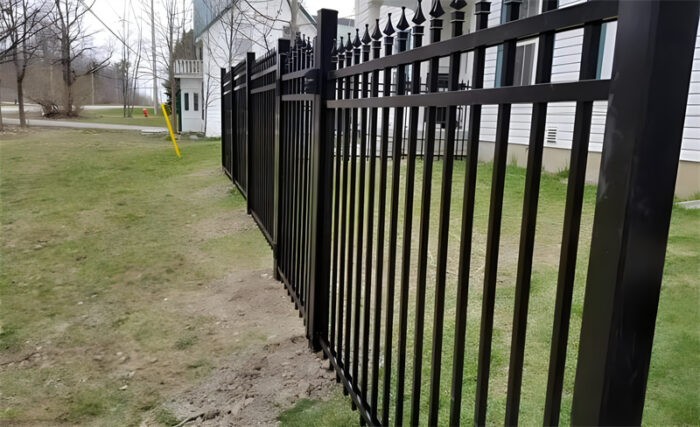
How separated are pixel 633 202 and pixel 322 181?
7.78 feet

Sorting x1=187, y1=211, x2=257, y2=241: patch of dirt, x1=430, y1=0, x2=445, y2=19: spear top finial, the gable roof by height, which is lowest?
x1=187, y1=211, x2=257, y2=241: patch of dirt

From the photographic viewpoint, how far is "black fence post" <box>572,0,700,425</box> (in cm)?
105

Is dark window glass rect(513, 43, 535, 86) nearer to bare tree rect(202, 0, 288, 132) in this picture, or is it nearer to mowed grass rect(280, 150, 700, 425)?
mowed grass rect(280, 150, 700, 425)

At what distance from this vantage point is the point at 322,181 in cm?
333

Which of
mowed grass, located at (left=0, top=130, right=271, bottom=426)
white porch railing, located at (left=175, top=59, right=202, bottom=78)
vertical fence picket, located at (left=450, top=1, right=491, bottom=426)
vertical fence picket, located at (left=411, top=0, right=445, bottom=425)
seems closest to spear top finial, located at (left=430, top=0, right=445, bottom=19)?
vertical fence picket, located at (left=411, top=0, right=445, bottom=425)

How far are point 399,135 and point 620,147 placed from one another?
1.24m

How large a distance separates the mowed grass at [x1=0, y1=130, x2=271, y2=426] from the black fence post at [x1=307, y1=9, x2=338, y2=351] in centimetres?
76

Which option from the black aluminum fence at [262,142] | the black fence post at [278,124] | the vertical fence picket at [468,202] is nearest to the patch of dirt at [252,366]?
the black fence post at [278,124]

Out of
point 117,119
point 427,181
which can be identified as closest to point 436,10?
point 427,181

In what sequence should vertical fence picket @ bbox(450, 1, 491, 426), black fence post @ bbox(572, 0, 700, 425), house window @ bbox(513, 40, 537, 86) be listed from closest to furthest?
black fence post @ bbox(572, 0, 700, 425) → vertical fence picket @ bbox(450, 1, 491, 426) → house window @ bbox(513, 40, 537, 86)

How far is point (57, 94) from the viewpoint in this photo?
129 ft

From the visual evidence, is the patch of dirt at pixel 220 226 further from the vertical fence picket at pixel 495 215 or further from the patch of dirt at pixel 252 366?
the vertical fence picket at pixel 495 215

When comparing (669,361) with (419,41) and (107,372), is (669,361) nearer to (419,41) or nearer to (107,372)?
(419,41)

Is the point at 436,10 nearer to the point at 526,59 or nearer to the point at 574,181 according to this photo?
the point at 574,181
